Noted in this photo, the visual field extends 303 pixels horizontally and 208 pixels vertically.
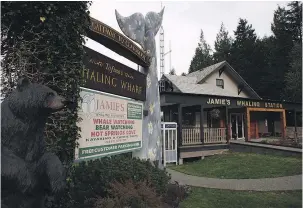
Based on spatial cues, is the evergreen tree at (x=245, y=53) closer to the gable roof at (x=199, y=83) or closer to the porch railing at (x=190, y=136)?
the gable roof at (x=199, y=83)

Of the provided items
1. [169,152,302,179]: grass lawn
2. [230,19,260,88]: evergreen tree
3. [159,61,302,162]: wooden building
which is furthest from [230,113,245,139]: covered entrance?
[230,19,260,88]: evergreen tree

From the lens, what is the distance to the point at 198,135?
18.1 meters

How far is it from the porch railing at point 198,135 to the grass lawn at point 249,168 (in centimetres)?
275

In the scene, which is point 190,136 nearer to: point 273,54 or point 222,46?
point 273,54

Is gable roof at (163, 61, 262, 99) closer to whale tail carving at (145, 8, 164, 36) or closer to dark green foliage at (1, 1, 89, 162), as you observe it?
whale tail carving at (145, 8, 164, 36)

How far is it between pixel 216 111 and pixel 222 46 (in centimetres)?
3226

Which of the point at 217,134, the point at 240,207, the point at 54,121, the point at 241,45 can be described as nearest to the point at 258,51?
the point at 241,45

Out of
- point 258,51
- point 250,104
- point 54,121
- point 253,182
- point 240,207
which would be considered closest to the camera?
point 54,121

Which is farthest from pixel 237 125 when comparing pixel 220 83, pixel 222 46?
pixel 222 46

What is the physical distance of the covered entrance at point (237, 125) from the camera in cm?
2506

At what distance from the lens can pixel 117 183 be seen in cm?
457

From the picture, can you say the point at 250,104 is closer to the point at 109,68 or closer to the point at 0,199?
the point at 109,68

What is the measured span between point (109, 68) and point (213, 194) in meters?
4.75

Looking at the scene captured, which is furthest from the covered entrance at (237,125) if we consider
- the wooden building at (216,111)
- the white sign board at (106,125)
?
the white sign board at (106,125)
